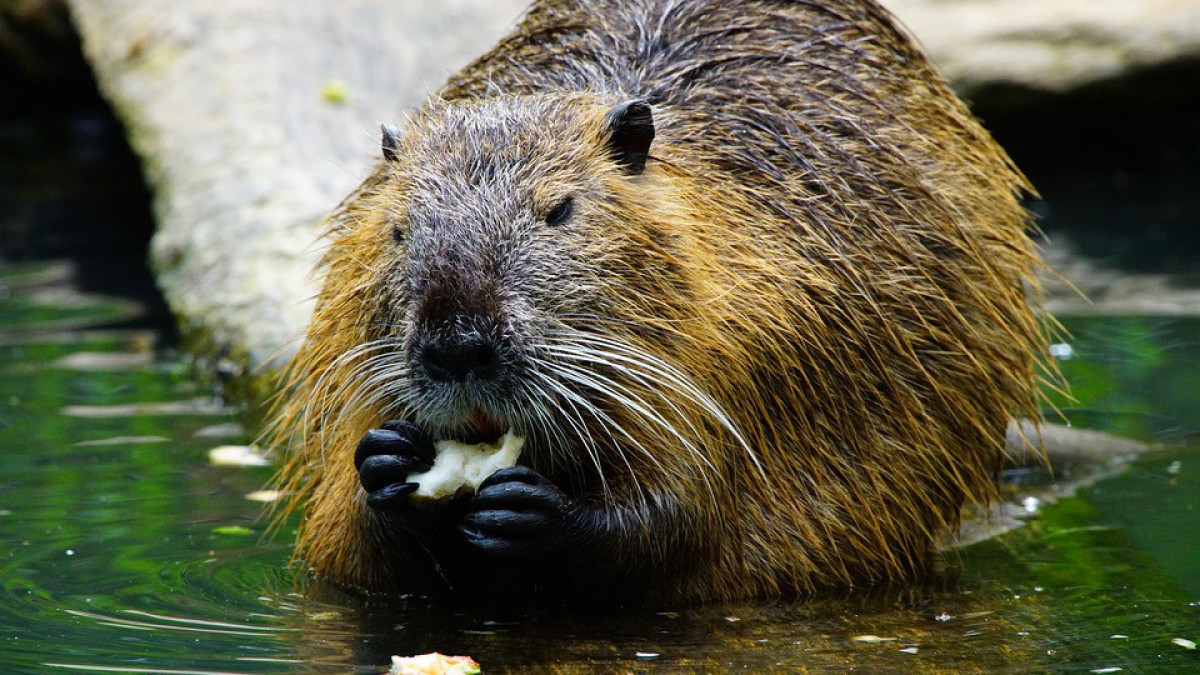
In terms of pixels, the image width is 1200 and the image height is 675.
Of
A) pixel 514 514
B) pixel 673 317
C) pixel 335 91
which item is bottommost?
pixel 514 514

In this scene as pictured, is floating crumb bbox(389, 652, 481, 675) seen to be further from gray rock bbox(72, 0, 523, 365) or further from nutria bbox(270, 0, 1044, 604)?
gray rock bbox(72, 0, 523, 365)

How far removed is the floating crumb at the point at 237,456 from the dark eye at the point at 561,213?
2.26 meters

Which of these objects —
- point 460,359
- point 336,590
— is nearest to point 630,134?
point 460,359

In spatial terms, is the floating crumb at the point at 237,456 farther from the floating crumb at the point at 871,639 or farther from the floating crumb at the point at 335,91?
the floating crumb at the point at 335,91

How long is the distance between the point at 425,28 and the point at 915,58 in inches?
185

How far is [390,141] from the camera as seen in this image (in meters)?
4.59

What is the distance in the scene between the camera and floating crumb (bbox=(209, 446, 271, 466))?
6098 mm

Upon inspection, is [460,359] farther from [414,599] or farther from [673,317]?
[414,599]

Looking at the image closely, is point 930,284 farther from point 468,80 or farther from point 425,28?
point 425,28

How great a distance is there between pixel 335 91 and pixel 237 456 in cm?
300

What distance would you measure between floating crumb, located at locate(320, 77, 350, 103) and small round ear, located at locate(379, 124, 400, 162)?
411 centimetres

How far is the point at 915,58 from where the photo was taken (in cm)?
572

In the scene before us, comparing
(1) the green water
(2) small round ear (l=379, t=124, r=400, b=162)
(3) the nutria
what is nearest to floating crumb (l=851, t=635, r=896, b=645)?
(1) the green water

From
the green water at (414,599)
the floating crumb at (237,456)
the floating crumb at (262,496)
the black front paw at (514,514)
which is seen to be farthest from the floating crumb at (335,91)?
the black front paw at (514,514)
